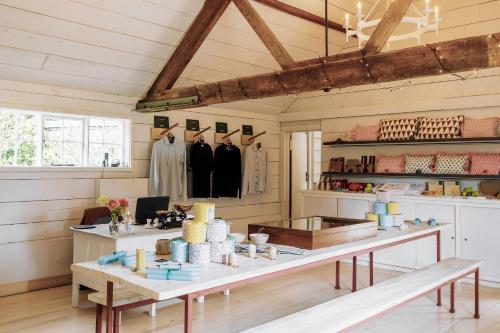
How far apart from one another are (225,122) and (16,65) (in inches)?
124

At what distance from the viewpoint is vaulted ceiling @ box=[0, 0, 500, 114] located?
445 centimetres

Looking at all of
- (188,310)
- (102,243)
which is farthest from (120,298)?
(102,243)

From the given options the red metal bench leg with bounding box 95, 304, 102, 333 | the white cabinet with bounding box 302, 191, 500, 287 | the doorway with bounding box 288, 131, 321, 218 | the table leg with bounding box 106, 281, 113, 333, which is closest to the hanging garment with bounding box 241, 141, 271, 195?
the doorway with bounding box 288, 131, 321, 218

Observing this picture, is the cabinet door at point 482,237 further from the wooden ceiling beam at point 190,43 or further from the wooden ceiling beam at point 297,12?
the wooden ceiling beam at point 190,43

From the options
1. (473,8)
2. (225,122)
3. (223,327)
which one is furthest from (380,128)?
(223,327)

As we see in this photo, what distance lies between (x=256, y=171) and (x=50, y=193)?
3258 mm

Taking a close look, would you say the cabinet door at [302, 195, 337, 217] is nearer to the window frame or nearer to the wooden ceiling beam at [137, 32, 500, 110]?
the wooden ceiling beam at [137, 32, 500, 110]

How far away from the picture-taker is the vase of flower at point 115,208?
12.7ft

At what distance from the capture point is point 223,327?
3809 millimetres

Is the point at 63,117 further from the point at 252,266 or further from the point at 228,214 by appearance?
the point at 252,266

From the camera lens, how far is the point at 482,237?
5211 mm

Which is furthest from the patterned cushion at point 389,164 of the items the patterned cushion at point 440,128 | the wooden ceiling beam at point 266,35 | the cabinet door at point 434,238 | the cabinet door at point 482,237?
the wooden ceiling beam at point 266,35

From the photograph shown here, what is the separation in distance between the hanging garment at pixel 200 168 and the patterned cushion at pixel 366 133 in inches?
86.8

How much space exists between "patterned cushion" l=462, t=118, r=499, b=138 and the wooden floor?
71.2 inches
